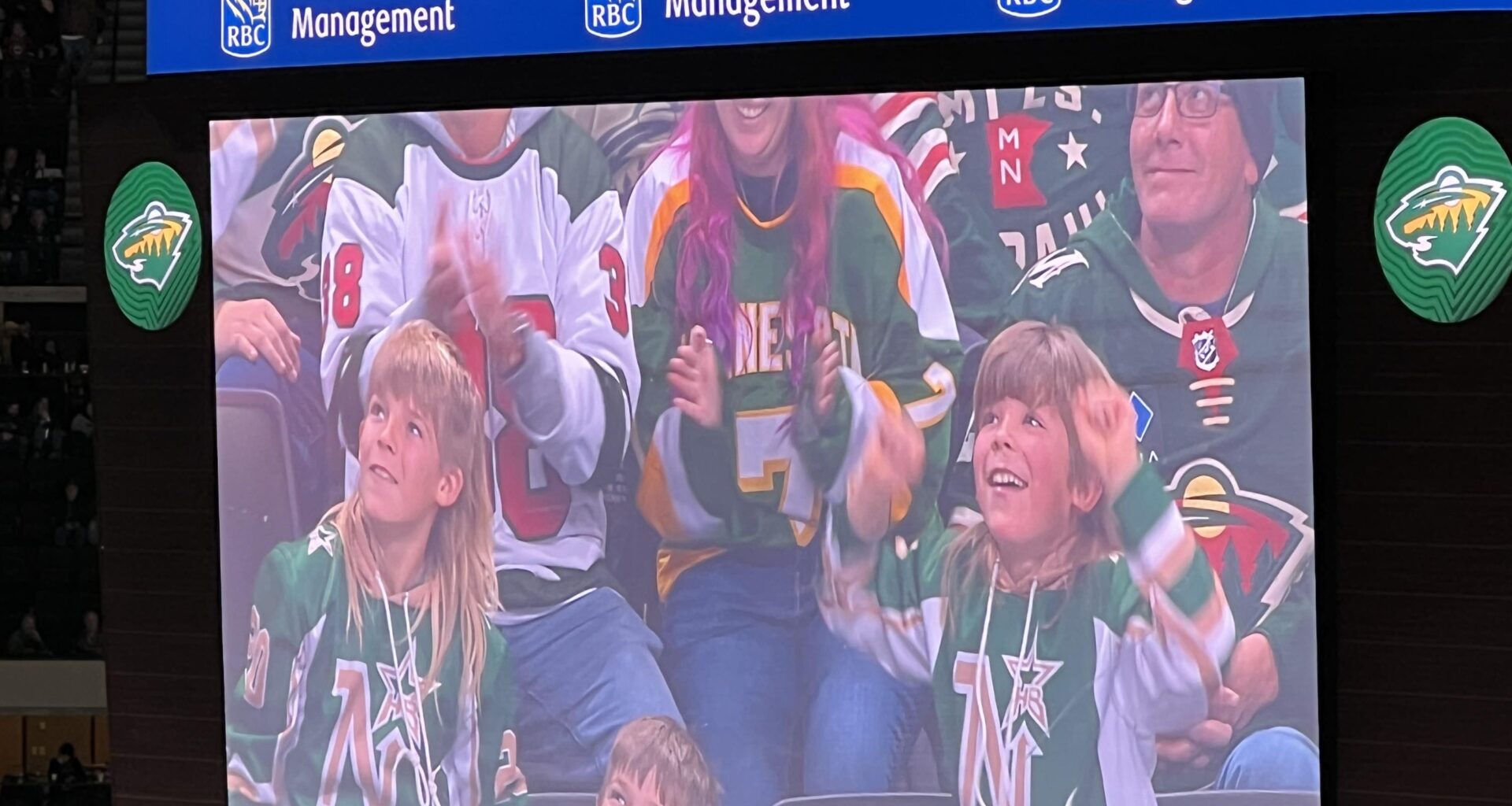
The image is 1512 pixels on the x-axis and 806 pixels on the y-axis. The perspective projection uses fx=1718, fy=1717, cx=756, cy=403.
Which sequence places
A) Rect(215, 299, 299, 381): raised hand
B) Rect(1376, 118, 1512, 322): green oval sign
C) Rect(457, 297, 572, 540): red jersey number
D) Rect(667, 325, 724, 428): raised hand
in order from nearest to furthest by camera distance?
Rect(1376, 118, 1512, 322): green oval sign, Rect(667, 325, 724, 428): raised hand, Rect(457, 297, 572, 540): red jersey number, Rect(215, 299, 299, 381): raised hand

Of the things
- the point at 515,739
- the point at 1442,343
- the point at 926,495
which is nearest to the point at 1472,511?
the point at 1442,343

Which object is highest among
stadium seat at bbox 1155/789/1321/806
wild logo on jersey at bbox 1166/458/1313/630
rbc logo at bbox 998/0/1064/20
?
rbc logo at bbox 998/0/1064/20

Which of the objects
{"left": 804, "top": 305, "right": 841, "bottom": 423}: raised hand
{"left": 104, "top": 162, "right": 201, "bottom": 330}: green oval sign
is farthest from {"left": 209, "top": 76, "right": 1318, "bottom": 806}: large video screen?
{"left": 104, "top": 162, "right": 201, "bottom": 330}: green oval sign

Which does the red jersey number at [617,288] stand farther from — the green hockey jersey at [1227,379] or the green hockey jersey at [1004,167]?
the green hockey jersey at [1227,379]

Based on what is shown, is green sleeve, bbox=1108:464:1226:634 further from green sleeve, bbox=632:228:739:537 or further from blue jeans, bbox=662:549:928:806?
green sleeve, bbox=632:228:739:537

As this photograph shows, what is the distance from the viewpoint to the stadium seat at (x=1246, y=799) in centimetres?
348

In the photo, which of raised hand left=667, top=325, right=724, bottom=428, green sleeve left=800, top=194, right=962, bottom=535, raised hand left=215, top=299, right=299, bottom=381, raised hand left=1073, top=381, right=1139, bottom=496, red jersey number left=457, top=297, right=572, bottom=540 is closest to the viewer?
raised hand left=1073, top=381, right=1139, bottom=496

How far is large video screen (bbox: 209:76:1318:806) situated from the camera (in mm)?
3469

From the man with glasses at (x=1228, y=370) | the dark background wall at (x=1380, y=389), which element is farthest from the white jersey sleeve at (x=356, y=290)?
the man with glasses at (x=1228, y=370)

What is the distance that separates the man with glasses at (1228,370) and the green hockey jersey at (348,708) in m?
1.56

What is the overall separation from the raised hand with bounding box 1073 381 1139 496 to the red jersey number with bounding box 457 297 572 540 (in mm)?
1163

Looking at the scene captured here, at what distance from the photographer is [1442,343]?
335cm

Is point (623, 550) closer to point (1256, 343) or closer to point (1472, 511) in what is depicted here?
point (1256, 343)

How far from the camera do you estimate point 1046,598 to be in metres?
3.58
